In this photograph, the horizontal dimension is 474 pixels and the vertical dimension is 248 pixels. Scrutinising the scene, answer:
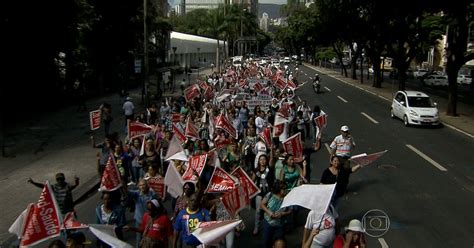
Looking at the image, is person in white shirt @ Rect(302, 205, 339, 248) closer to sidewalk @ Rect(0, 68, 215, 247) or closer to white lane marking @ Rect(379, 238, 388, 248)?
white lane marking @ Rect(379, 238, 388, 248)

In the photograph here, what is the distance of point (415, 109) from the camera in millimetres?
26375

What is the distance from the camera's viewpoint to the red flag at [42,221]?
7.46 metres

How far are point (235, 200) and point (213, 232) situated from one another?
1.89m

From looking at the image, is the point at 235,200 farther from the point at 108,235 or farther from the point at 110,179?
the point at 108,235

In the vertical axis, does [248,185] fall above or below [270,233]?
above

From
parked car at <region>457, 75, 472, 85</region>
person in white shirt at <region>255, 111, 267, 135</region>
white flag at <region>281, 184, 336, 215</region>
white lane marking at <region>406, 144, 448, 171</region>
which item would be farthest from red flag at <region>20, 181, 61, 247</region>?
parked car at <region>457, 75, 472, 85</region>

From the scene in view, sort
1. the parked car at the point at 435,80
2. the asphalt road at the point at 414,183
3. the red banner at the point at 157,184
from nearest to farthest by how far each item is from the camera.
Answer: the red banner at the point at 157,184 → the asphalt road at the point at 414,183 → the parked car at the point at 435,80

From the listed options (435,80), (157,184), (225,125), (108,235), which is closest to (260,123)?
(225,125)

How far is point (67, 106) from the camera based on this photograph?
34406 mm

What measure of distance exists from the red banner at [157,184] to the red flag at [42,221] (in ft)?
7.85

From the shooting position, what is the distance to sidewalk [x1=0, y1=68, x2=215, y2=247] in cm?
1341

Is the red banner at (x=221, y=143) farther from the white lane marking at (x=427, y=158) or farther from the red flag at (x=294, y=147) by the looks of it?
the white lane marking at (x=427, y=158)

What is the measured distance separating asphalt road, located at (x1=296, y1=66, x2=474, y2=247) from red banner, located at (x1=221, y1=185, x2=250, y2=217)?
303 cm

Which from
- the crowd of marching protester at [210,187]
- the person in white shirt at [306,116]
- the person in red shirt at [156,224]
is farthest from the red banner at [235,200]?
the person in white shirt at [306,116]
